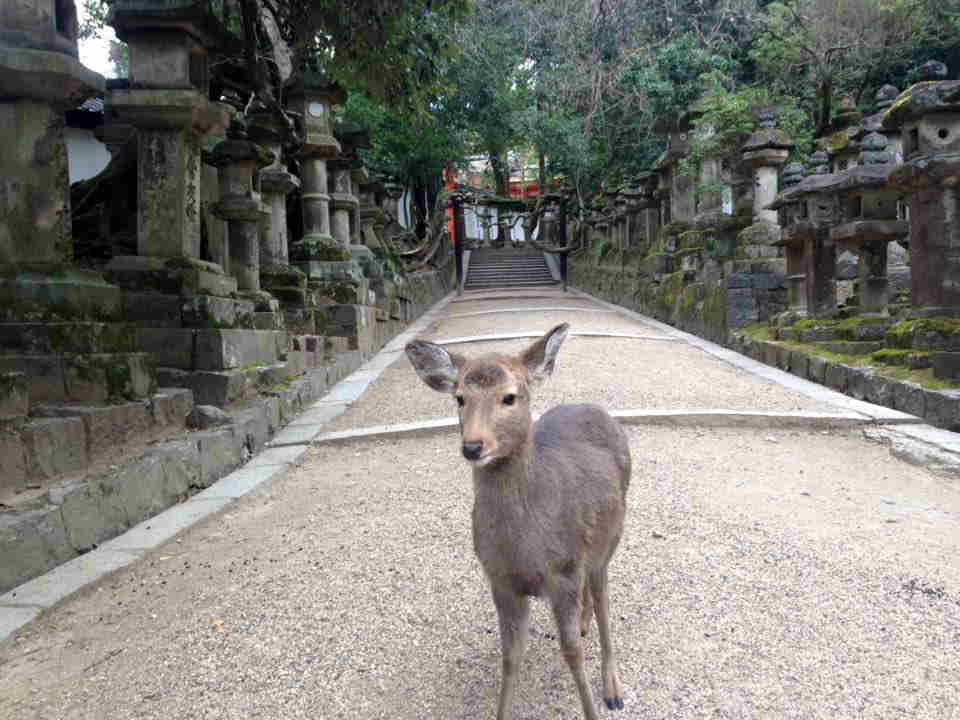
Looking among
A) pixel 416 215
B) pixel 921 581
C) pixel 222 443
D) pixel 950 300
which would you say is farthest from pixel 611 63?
pixel 921 581

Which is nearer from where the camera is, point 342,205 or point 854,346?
point 854,346

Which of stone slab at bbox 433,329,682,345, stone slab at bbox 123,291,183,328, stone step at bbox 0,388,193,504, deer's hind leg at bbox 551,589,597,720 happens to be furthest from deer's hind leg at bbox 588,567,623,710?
stone slab at bbox 433,329,682,345

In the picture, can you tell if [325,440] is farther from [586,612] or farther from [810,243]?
[810,243]

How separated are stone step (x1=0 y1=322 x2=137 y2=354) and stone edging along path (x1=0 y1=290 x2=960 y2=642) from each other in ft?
3.73

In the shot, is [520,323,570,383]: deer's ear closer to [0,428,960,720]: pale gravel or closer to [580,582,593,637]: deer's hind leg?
[580,582,593,637]: deer's hind leg

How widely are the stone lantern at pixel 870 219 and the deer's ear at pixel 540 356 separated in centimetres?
638

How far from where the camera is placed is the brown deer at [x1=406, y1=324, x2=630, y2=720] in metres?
2.20

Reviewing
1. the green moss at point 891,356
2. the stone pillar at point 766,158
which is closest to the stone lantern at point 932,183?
the green moss at point 891,356

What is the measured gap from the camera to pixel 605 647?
2.43 m

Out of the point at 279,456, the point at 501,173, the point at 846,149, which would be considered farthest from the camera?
the point at 501,173

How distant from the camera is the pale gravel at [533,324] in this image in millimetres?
11906

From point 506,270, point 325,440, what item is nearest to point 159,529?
point 325,440

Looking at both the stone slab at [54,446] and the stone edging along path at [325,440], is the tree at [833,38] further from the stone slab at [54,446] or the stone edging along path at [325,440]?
the stone slab at [54,446]

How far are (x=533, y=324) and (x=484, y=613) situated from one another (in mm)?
9734
